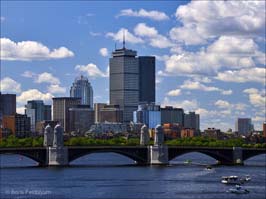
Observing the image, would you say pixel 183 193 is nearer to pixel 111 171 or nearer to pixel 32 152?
pixel 111 171

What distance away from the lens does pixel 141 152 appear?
167 metres

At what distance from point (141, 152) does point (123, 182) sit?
4744cm

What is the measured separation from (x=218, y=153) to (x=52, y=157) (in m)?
39.6

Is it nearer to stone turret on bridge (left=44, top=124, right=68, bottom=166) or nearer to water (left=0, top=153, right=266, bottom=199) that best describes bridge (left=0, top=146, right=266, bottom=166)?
stone turret on bridge (left=44, top=124, right=68, bottom=166)

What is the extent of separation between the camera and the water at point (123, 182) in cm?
10281

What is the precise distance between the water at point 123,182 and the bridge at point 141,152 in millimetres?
5715

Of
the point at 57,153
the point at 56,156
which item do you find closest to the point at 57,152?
the point at 57,153

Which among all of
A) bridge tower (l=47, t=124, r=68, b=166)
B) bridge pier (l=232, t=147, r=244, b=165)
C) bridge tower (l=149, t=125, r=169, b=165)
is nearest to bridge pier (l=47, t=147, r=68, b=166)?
bridge tower (l=47, t=124, r=68, b=166)

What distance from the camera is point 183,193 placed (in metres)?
104

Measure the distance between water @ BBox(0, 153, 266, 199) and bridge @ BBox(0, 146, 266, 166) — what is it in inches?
225

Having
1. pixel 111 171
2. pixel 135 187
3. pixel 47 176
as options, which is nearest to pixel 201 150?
pixel 111 171

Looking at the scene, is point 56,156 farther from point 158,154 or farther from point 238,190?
point 238,190

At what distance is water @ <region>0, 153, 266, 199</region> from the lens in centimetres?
10281

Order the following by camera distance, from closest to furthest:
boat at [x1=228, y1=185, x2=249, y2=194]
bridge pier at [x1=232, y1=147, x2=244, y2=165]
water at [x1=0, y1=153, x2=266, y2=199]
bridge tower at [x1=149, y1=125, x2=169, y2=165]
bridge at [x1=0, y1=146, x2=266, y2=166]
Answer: water at [x1=0, y1=153, x2=266, y2=199]
boat at [x1=228, y1=185, x2=249, y2=194]
bridge at [x1=0, y1=146, x2=266, y2=166]
bridge tower at [x1=149, y1=125, x2=169, y2=165]
bridge pier at [x1=232, y1=147, x2=244, y2=165]
